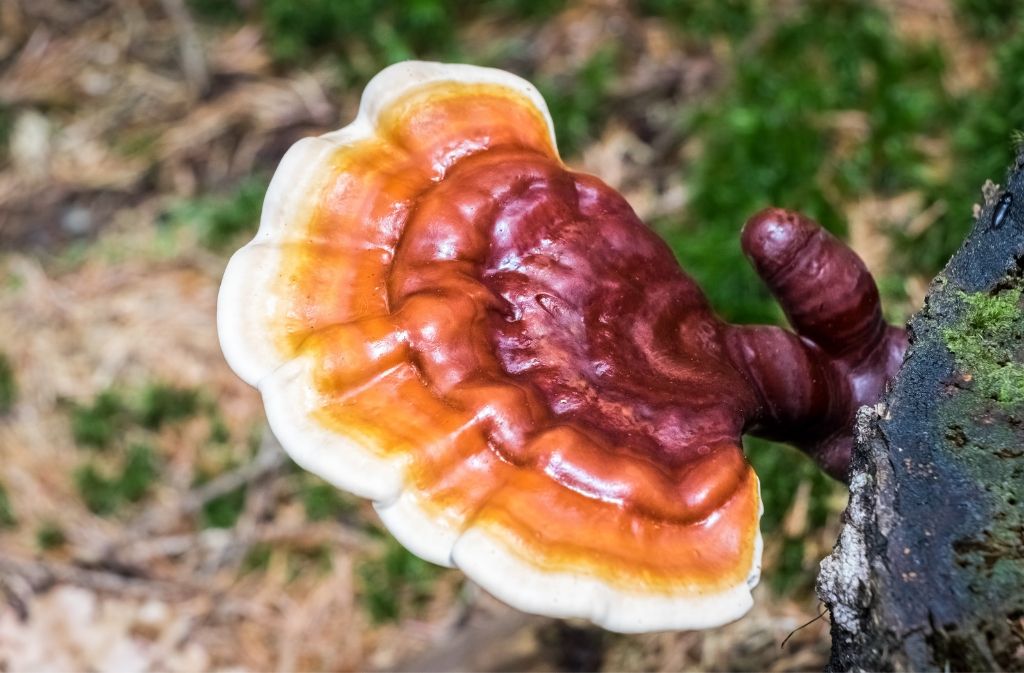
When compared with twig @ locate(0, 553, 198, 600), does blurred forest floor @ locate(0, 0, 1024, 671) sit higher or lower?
higher

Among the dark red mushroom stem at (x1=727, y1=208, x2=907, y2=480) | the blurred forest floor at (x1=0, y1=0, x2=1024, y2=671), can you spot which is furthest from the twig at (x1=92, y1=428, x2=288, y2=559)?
the dark red mushroom stem at (x1=727, y1=208, x2=907, y2=480)

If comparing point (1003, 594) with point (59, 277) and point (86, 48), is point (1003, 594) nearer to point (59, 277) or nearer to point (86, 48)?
point (59, 277)

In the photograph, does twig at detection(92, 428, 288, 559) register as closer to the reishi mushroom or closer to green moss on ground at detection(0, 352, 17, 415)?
green moss on ground at detection(0, 352, 17, 415)

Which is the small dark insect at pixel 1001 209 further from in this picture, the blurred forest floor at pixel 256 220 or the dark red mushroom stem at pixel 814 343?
the blurred forest floor at pixel 256 220

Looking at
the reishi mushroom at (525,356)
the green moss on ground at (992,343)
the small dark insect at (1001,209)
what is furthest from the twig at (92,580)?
the small dark insect at (1001,209)

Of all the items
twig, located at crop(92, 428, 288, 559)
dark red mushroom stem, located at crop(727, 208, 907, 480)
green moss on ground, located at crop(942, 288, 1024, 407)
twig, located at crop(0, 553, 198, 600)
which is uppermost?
green moss on ground, located at crop(942, 288, 1024, 407)

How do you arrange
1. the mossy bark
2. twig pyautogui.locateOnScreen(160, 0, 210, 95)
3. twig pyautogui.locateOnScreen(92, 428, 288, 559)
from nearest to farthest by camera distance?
A: 1. the mossy bark
2. twig pyautogui.locateOnScreen(92, 428, 288, 559)
3. twig pyautogui.locateOnScreen(160, 0, 210, 95)
